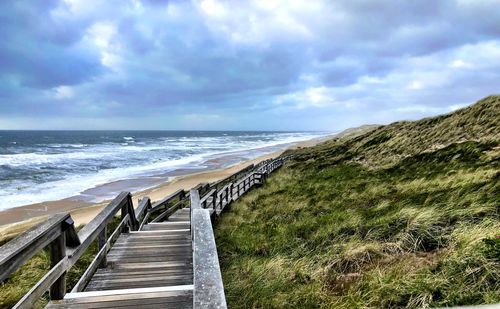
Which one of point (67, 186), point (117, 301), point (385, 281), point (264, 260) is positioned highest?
point (117, 301)

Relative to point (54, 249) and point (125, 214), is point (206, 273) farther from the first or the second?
point (125, 214)

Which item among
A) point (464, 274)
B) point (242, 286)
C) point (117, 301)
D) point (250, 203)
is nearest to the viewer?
point (117, 301)

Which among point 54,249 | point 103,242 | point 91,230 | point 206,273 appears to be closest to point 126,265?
point 103,242

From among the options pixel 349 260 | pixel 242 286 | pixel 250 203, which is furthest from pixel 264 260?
pixel 250 203

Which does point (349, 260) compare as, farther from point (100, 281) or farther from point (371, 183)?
point (371, 183)

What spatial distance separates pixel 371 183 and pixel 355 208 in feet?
13.5

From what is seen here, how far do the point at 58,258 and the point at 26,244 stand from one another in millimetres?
814

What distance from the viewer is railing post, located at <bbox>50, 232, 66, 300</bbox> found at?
303 centimetres

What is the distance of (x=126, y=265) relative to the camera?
4.63m

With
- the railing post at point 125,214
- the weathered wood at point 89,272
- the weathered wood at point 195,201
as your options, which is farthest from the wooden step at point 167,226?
the weathered wood at point 89,272

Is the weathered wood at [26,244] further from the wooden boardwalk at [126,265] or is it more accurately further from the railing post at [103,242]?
the railing post at [103,242]

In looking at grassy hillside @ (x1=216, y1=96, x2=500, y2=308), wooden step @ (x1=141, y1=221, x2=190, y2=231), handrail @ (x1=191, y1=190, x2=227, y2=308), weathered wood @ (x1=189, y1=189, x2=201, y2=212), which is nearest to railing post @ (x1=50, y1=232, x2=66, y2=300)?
handrail @ (x1=191, y1=190, x2=227, y2=308)

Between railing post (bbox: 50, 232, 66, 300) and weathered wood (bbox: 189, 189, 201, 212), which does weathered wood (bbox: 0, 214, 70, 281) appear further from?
weathered wood (bbox: 189, 189, 201, 212)

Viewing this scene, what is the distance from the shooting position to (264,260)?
18.9ft
